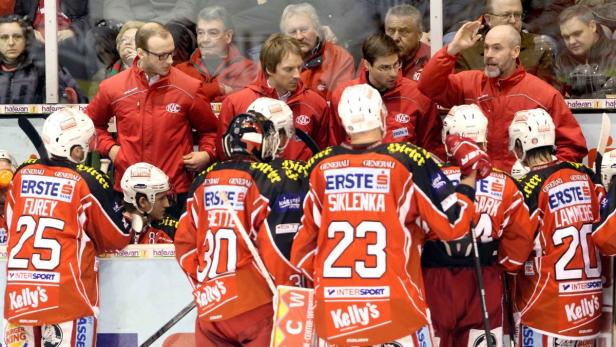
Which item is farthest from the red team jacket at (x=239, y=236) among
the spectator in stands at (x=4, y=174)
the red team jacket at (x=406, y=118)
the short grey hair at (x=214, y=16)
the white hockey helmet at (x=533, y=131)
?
the short grey hair at (x=214, y=16)

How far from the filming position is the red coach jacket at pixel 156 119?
7.12 m

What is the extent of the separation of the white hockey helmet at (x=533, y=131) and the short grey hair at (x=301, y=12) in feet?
6.21

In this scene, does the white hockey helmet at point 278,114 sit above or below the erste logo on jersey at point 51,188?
above

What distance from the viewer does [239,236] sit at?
569cm

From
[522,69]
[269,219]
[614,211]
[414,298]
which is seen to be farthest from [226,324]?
[522,69]

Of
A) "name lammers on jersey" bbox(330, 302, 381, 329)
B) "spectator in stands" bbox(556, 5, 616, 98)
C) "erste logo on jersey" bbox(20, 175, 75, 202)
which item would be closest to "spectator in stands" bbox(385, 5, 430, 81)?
"spectator in stands" bbox(556, 5, 616, 98)

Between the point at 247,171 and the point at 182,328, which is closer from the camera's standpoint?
the point at 247,171

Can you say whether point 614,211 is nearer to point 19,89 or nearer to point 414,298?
point 414,298

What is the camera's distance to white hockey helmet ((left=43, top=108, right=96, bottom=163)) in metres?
6.02

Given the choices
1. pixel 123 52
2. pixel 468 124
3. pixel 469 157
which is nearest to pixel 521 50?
pixel 468 124

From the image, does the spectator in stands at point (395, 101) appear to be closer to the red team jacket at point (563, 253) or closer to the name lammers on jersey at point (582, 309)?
the red team jacket at point (563, 253)

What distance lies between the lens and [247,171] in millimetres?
5734

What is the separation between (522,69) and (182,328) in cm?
235

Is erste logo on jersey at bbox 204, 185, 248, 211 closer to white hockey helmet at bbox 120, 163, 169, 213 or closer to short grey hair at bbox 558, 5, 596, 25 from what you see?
white hockey helmet at bbox 120, 163, 169, 213
